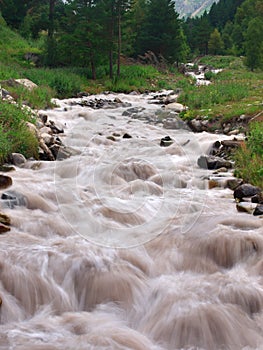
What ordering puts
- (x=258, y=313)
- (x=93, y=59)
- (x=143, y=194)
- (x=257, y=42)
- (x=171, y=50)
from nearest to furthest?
(x=258, y=313), (x=143, y=194), (x=93, y=59), (x=257, y=42), (x=171, y=50)

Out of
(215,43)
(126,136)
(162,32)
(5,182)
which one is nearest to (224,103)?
(126,136)

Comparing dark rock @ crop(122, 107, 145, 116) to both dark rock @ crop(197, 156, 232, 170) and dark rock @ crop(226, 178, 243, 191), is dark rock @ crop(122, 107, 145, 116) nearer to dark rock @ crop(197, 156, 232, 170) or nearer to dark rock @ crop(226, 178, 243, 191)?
dark rock @ crop(197, 156, 232, 170)

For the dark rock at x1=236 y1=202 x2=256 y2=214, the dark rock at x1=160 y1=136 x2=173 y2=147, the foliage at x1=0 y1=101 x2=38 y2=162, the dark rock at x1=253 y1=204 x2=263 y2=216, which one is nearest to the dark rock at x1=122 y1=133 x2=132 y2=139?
the dark rock at x1=160 y1=136 x2=173 y2=147

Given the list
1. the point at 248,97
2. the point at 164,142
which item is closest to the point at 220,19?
the point at 248,97

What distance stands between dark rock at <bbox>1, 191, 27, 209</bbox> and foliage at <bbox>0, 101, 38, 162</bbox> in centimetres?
191

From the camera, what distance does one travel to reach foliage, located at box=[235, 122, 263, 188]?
7414 millimetres

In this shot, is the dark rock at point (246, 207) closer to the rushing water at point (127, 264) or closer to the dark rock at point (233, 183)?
the rushing water at point (127, 264)

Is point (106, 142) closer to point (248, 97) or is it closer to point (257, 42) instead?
point (248, 97)

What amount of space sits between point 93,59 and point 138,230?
2175 cm

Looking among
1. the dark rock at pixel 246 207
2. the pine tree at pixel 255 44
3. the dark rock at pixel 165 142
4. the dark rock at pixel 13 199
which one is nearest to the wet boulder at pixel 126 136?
the dark rock at pixel 165 142

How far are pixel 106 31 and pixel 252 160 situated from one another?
20857 millimetres

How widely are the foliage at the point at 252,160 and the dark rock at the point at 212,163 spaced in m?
0.32

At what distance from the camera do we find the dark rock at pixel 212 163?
9051mm

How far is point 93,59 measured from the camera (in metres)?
26.0
